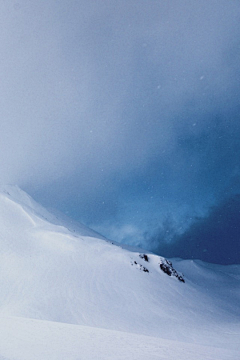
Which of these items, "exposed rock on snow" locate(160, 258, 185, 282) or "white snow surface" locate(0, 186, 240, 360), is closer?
"white snow surface" locate(0, 186, 240, 360)

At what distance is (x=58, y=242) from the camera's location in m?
18.7

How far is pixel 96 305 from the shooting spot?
12141mm

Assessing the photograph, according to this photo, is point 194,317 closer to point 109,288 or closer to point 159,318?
point 159,318

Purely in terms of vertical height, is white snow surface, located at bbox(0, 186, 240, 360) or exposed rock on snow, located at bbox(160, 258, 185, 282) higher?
exposed rock on snow, located at bbox(160, 258, 185, 282)

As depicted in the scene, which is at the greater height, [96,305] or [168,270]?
[168,270]

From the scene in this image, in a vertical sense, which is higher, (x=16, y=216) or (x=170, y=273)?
(x=16, y=216)

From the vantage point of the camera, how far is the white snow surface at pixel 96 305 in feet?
16.9

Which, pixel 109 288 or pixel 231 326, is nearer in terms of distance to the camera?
pixel 231 326

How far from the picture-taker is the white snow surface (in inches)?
203

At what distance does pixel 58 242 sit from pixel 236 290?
1673 cm

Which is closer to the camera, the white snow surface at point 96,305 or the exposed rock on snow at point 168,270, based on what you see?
the white snow surface at point 96,305

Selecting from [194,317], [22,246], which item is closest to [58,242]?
[22,246]

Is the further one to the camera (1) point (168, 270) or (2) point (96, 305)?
(1) point (168, 270)

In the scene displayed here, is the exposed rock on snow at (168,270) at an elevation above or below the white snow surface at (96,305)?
above
